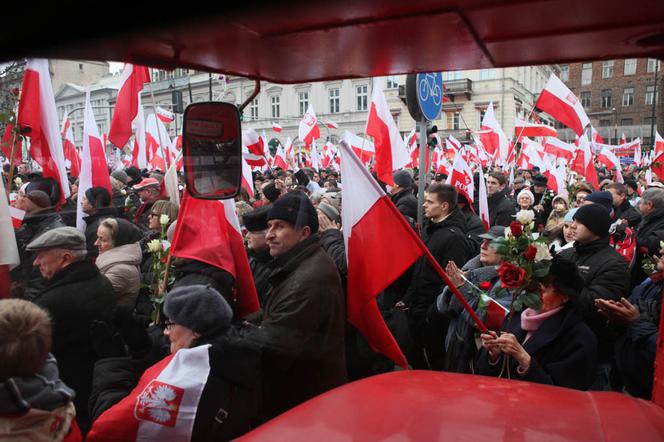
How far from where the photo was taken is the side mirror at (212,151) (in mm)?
2693

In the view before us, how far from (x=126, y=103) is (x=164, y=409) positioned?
16.1ft

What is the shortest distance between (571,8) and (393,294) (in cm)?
323

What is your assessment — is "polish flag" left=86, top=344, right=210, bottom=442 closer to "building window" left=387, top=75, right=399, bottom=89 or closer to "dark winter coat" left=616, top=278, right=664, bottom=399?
"dark winter coat" left=616, top=278, right=664, bottom=399

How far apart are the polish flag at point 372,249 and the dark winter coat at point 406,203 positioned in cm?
368

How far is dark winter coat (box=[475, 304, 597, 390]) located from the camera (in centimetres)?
277

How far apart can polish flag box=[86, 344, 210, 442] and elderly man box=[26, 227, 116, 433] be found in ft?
3.27

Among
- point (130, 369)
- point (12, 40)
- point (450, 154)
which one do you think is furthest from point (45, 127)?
point (450, 154)

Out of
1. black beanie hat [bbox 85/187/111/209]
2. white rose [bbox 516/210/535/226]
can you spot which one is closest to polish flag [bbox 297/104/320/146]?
black beanie hat [bbox 85/187/111/209]

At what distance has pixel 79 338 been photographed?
10.2 feet

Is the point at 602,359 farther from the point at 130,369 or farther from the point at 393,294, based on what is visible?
the point at 130,369

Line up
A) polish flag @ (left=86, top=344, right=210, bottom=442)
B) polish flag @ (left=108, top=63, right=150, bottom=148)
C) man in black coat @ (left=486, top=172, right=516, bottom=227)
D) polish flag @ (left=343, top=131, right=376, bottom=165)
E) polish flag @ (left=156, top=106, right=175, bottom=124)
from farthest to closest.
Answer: polish flag @ (left=343, top=131, right=376, bottom=165) → polish flag @ (left=156, top=106, right=175, bottom=124) → man in black coat @ (left=486, top=172, right=516, bottom=227) → polish flag @ (left=108, top=63, right=150, bottom=148) → polish flag @ (left=86, top=344, right=210, bottom=442)

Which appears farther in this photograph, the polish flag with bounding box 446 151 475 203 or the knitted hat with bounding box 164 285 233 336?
the polish flag with bounding box 446 151 475 203

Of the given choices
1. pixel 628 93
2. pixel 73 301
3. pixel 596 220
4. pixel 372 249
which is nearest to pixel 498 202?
pixel 628 93

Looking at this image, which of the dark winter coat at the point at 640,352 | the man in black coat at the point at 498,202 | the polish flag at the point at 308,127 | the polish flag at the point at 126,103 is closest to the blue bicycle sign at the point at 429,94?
the dark winter coat at the point at 640,352
